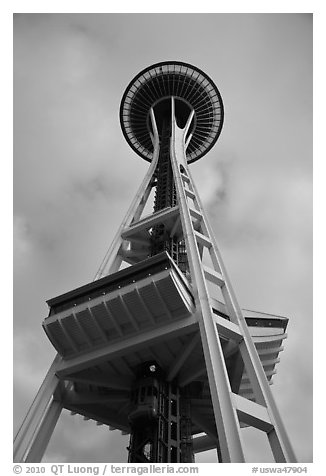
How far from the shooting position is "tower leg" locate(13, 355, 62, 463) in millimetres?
21234

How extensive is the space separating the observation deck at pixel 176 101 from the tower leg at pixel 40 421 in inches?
1437

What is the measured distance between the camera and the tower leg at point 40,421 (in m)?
21.2

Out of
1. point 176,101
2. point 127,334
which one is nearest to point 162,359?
point 127,334

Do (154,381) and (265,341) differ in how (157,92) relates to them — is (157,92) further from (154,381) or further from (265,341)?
(154,381)

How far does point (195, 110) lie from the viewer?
55.3m

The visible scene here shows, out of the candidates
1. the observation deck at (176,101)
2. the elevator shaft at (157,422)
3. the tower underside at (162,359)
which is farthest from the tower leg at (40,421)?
the observation deck at (176,101)

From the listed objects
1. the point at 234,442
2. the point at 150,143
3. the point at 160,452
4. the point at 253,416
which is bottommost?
the point at 234,442

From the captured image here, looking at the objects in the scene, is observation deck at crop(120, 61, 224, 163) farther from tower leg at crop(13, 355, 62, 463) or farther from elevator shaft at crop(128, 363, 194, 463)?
tower leg at crop(13, 355, 62, 463)

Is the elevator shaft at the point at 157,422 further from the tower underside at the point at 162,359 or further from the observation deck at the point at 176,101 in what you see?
the observation deck at the point at 176,101

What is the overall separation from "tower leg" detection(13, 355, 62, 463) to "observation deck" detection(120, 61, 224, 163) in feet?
120

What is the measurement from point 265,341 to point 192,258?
7333 mm

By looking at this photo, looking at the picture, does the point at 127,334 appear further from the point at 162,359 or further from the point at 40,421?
the point at 40,421

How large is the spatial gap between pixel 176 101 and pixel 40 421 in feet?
138

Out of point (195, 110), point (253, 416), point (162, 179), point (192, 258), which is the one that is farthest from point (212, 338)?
point (195, 110)
